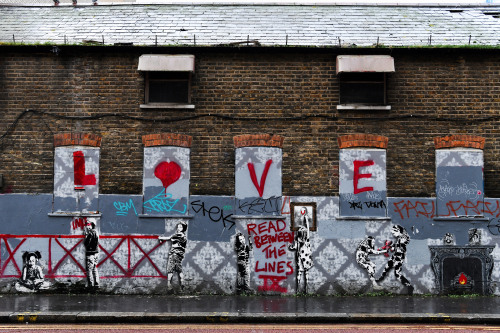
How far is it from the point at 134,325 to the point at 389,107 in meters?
7.00

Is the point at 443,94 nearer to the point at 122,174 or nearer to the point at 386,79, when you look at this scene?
the point at 386,79

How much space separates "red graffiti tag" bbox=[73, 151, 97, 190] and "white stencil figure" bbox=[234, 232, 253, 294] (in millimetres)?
3532

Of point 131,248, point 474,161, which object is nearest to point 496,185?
point 474,161

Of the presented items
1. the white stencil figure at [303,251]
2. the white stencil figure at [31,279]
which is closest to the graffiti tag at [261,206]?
the white stencil figure at [303,251]

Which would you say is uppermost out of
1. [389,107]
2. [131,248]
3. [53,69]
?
[53,69]

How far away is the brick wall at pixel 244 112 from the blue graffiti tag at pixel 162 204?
431 millimetres

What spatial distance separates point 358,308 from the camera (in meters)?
9.95

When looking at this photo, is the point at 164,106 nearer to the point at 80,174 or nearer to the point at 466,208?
the point at 80,174

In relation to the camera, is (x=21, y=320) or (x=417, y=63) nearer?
(x=21, y=320)

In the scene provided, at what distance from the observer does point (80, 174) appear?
1149 cm

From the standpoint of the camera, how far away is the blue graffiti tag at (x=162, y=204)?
11.5m

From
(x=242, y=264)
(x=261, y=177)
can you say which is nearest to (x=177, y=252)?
(x=242, y=264)

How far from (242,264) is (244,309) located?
65.7 inches

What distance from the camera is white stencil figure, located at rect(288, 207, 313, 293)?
11.4 m
